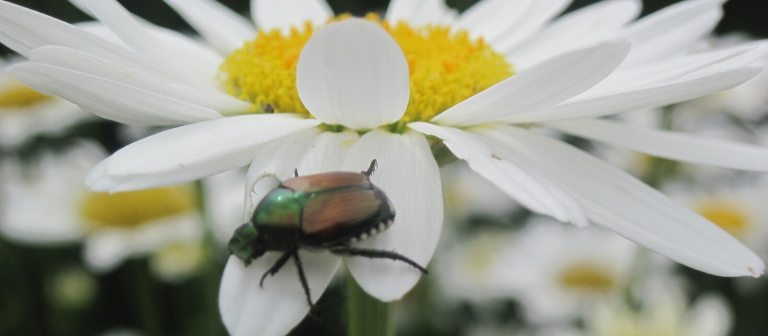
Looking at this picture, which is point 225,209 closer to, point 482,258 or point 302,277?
point 482,258

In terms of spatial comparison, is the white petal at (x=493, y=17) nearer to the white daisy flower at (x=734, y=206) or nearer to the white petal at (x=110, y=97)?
the white petal at (x=110, y=97)

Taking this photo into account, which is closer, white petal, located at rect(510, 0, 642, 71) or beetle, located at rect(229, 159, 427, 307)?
beetle, located at rect(229, 159, 427, 307)

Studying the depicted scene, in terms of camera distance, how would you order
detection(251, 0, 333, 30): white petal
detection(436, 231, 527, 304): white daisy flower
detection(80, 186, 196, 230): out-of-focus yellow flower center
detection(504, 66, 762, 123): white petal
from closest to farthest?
detection(504, 66, 762, 123): white petal, detection(251, 0, 333, 30): white petal, detection(80, 186, 196, 230): out-of-focus yellow flower center, detection(436, 231, 527, 304): white daisy flower

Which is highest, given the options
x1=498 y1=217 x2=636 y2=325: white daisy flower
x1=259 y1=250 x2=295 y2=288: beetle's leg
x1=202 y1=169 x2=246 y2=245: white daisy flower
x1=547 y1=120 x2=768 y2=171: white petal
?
x1=259 y1=250 x2=295 y2=288: beetle's leg

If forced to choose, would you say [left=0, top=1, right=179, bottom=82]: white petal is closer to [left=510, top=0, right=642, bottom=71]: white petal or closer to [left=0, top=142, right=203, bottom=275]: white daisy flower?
[left=510, top=0, right=642, bottom=71]: white petal

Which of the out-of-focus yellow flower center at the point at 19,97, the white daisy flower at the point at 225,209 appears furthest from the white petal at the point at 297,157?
the out-of-focus yellow flower center at the point at 19,97

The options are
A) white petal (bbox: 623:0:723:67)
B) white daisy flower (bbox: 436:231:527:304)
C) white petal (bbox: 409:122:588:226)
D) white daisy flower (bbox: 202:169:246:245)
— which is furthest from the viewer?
white daisy flower (bbox: 436:231:527:304)

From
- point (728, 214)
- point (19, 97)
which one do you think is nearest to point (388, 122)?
point (728, 214)

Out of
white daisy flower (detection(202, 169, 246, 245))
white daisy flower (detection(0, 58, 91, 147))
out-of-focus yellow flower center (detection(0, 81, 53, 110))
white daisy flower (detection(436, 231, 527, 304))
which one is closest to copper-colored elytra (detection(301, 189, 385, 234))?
white daisy flower (detection(202, 169, 246, 245))

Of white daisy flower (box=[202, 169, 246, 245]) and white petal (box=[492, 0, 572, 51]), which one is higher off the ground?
white petal (box=[492, 0, 572, 51])
